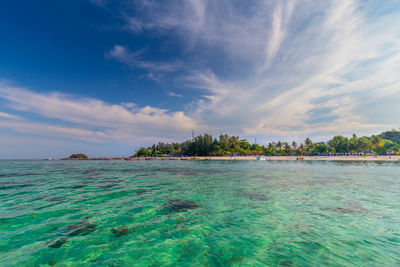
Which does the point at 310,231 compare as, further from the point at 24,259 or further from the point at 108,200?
the point at 108,200

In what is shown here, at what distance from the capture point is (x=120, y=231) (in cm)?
626

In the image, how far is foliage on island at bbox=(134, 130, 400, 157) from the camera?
109m

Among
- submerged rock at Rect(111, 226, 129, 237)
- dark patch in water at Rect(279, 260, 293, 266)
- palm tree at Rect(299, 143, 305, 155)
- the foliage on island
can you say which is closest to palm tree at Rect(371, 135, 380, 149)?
the foliage on island

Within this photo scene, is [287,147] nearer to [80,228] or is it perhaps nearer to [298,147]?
[298,147]

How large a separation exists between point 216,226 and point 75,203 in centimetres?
881

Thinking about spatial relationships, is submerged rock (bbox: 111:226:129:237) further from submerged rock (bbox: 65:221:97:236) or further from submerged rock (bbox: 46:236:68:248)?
submerged rock (bbox: 46:236:68:248)

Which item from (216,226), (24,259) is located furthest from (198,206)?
(24,259)

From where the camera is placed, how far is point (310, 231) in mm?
6234

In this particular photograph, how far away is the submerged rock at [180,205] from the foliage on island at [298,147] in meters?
119

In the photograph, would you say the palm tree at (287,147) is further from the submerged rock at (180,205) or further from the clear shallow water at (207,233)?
the submerged rock at (180,205)

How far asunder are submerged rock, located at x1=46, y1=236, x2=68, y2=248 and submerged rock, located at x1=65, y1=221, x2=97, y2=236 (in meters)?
0.36

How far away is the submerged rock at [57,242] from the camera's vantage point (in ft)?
17.3

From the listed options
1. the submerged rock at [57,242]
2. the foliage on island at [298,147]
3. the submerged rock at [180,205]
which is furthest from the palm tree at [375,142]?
the submerged rock at [57,242]

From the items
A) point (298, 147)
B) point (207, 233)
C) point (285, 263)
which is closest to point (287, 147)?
point (298, 147)
